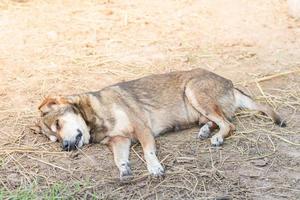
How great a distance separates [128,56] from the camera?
836 centimetres

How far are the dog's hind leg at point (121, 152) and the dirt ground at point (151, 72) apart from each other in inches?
3.1

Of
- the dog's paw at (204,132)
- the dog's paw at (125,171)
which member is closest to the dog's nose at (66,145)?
the dog's paw at (125,171)

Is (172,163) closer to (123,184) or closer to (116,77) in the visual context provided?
(123,184)

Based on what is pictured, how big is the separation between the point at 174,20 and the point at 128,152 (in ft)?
14.3

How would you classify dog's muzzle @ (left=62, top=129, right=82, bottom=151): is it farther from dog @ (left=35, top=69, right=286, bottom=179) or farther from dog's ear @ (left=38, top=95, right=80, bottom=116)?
dog's ear @ (left=38, top=95, right=80, bottom=116)

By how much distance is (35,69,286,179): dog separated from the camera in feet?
18.8

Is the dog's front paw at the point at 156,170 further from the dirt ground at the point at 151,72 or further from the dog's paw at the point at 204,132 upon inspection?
the dog's paw at the point at 204,132

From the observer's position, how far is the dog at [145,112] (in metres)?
5.74

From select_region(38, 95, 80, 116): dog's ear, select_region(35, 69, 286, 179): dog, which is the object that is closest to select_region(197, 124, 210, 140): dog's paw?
select_region(35, 69, 286, 179): dog

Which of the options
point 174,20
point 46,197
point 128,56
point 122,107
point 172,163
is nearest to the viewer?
point 46,197

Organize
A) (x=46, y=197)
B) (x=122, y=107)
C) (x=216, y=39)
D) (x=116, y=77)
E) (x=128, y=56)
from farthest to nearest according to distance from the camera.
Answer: (x=216, y=39)
(x=128, y=56)
(x=116, y=77)
(x=122, y=107)
(x=46, y=197)

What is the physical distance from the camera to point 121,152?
5.56 metres

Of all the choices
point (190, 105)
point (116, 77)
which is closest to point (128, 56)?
point (116, 77)

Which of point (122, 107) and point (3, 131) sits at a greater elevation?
point (122, 107)
